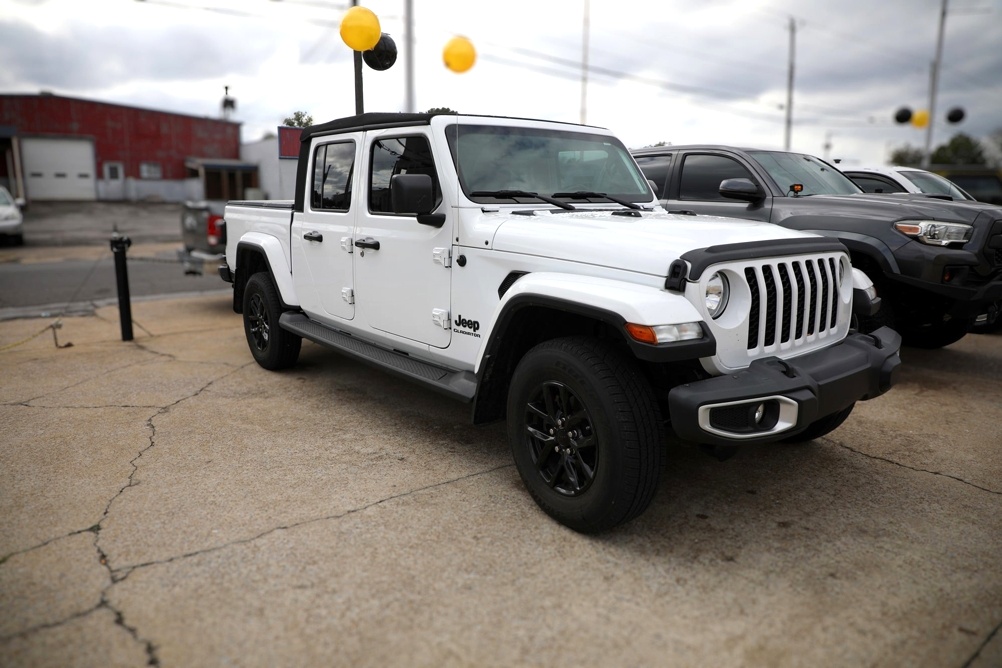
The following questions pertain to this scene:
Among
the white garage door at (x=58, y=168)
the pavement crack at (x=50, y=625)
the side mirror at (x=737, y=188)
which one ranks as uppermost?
the white garage door at (x=58, y=168)

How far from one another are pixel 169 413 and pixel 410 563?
2.73 metres

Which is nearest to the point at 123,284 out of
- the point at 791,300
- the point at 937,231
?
the point at 791,300

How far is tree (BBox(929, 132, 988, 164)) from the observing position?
2125 inches

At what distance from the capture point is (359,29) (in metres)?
6.14

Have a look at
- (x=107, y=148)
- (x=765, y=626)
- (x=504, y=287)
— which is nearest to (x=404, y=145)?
(x=504, y=287)

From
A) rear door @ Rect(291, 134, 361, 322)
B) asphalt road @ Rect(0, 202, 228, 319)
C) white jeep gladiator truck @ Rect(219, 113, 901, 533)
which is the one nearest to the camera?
white jeep gladiator truck @ Rect(219, 113, 901, 533)

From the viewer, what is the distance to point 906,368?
20.4ft

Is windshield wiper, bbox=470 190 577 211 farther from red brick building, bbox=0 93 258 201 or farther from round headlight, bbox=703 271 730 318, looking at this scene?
red brick building, bbox=0 93 258 201

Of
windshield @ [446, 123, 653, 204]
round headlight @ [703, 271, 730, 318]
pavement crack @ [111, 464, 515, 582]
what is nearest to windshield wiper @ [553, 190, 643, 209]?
windshield @ [446, 123, 653, 204]

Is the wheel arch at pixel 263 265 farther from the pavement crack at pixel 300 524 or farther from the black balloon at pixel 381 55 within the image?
the pavement crack at pixel 300 524

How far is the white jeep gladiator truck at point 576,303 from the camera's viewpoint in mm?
2775

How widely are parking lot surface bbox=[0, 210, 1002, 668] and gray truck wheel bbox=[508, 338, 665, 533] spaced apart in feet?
0.65

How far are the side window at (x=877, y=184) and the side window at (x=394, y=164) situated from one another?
5884 millimetres

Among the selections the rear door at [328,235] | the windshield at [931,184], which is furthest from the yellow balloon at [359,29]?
the windshield at [931,184]
